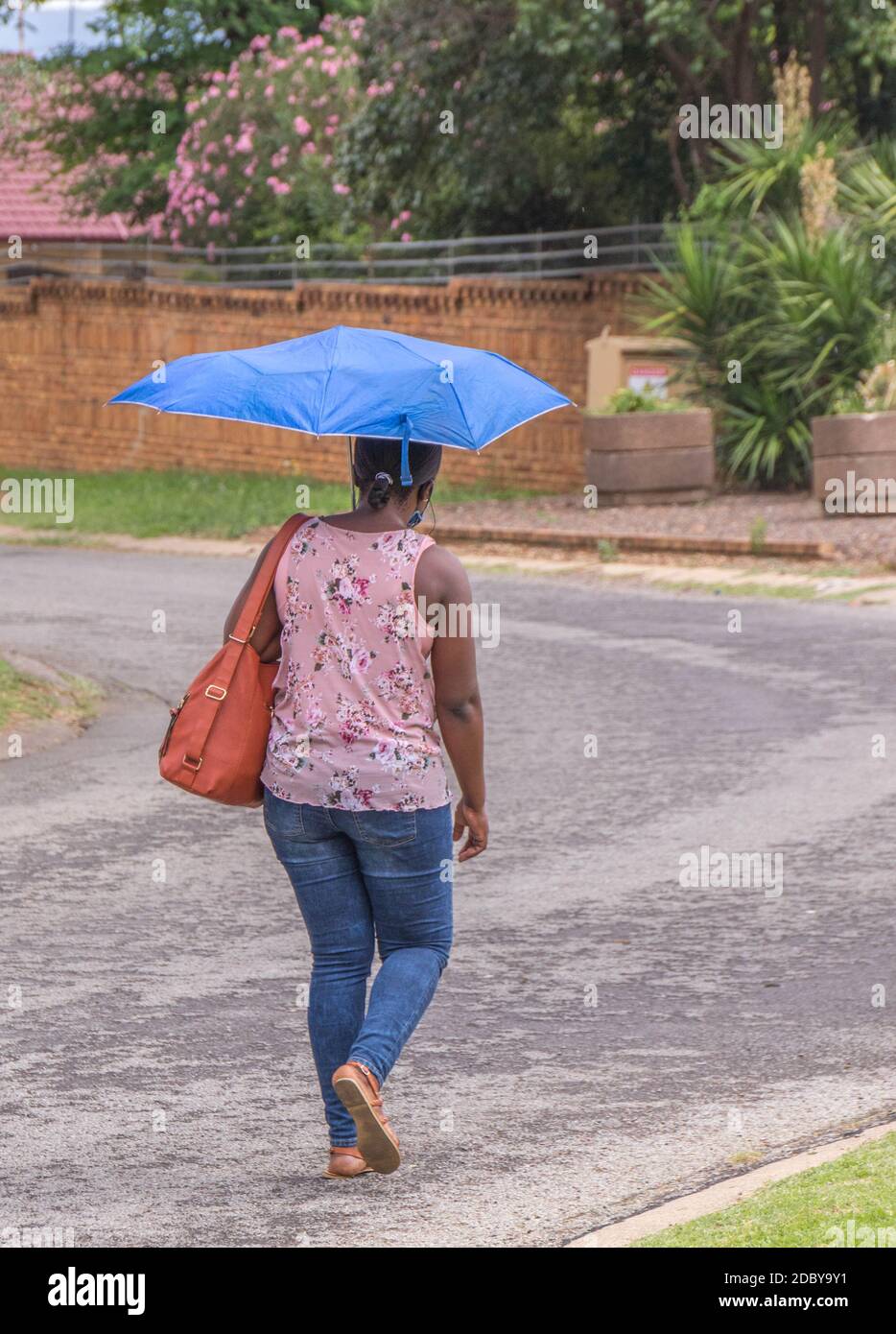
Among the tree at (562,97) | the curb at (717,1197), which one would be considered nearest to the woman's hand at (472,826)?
the curb at (717,1197)

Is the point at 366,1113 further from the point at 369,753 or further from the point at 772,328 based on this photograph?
the point at 772,328

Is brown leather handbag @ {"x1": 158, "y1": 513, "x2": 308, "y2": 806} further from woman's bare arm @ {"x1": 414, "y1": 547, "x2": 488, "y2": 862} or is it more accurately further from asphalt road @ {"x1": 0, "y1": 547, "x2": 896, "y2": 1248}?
asphalt road @ {"x1": 0, "y1": 547, "x2": 896, "y2": 1248}

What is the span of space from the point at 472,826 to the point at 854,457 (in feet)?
43.5

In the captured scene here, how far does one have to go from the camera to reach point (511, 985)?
6.31m

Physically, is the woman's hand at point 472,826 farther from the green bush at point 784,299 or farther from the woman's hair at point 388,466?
the green bush at point 784,299

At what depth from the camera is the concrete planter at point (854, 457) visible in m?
17.3

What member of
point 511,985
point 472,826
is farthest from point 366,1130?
point 511,985

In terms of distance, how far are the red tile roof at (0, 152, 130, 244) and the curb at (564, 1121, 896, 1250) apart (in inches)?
1190

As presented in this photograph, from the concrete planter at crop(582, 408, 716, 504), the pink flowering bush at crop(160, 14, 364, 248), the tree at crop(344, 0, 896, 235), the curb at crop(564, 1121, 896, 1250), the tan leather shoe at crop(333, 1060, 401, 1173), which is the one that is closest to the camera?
the curb at crop(564, 1121, 896, 1250)

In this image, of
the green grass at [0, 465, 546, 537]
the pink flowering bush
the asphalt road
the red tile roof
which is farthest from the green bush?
the red tile roof

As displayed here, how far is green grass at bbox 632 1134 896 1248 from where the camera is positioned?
4102mm

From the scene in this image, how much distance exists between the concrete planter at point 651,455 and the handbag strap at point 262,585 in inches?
559

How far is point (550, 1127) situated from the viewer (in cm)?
507
